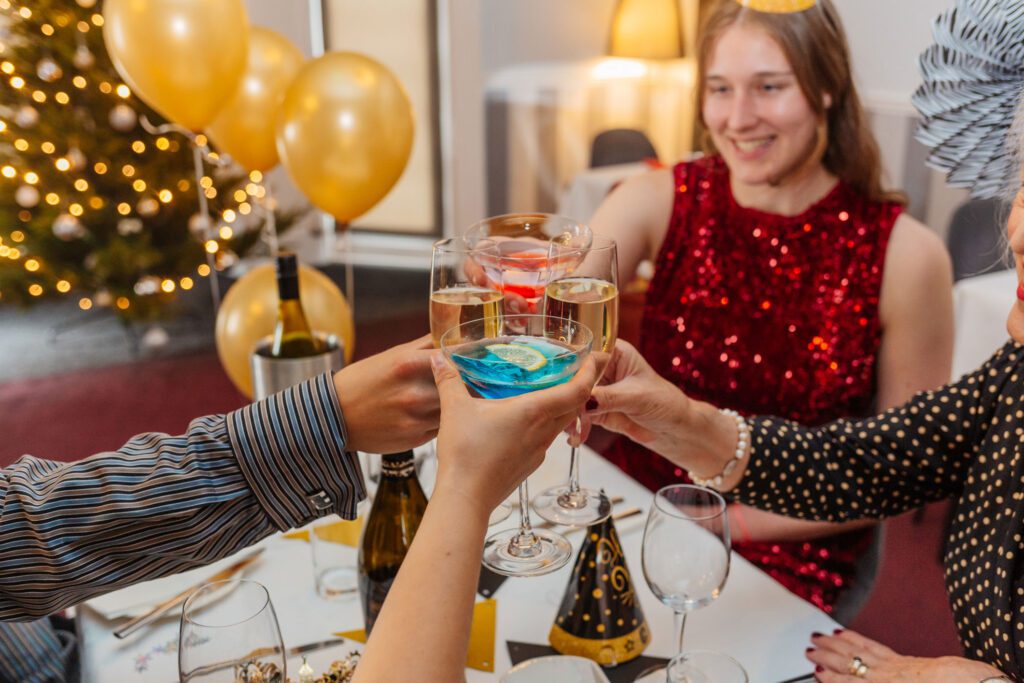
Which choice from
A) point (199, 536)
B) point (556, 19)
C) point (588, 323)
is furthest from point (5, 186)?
point (588, 323)

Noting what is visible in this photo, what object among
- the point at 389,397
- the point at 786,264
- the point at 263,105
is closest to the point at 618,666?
the point at 389,397

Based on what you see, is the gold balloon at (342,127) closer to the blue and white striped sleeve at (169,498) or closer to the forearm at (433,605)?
the blue and white striped sleeve at (169,498)

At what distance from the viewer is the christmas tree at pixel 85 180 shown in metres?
3.88

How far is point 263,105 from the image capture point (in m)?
2.86

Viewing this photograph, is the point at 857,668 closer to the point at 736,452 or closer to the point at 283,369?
the point at 736,452

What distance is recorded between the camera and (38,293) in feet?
13.8

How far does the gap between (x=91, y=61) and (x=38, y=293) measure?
1114mm

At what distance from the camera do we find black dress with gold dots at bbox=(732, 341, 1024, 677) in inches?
48.6

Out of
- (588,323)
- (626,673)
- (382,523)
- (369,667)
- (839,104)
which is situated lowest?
(626,673)

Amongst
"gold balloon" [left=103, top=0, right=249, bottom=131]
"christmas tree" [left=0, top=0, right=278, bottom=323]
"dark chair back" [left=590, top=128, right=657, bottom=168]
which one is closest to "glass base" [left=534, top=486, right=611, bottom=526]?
"gold balloon" [left=103, top=0, right=249, bottom=131]

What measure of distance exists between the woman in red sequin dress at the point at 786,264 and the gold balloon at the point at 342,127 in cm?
81

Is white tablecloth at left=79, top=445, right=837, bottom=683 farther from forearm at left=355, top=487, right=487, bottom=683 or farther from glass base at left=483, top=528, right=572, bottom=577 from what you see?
forearm at left=355, top=487, right=487, bottom=683

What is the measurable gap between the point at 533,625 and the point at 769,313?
41.0 inches

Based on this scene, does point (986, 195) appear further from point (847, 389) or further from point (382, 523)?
point (382, 523)
